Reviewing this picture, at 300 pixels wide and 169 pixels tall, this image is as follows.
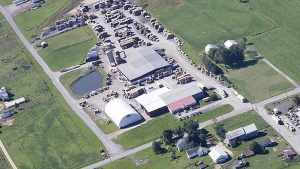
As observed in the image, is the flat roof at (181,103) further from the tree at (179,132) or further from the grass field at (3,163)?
the grass field at (3,163)

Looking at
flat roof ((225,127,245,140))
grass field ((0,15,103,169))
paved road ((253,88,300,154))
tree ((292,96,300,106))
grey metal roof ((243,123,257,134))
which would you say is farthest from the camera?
tree ((292,96,300,106))

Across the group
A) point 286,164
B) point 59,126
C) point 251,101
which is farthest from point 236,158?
point 59,126

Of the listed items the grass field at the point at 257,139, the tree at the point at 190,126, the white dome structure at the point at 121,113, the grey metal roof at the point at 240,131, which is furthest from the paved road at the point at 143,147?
the white dome structure at the point at 121,113

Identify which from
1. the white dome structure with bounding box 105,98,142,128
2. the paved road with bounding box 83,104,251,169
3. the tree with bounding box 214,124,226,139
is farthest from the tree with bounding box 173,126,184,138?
the white dome structure with bounding box 105,98,142,128

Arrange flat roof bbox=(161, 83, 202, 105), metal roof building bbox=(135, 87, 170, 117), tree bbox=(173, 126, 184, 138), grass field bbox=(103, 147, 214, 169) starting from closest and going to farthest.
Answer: grass field bbox=(103, 147, 214, 169) < tree bbox=(173, 126, 184, 138) < metal roof building bbox=(135, 87, 170, 117) < flat roof bbox=(161, 83, 202, 105)

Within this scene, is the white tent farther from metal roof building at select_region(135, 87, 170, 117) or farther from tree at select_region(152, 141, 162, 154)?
metal roof building at select_region(135, 87, 170, 117)

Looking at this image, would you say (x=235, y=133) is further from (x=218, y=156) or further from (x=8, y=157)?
(x=8, y=157)

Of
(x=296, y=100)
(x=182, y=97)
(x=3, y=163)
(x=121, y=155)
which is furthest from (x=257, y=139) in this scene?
(x=3, y=163)
